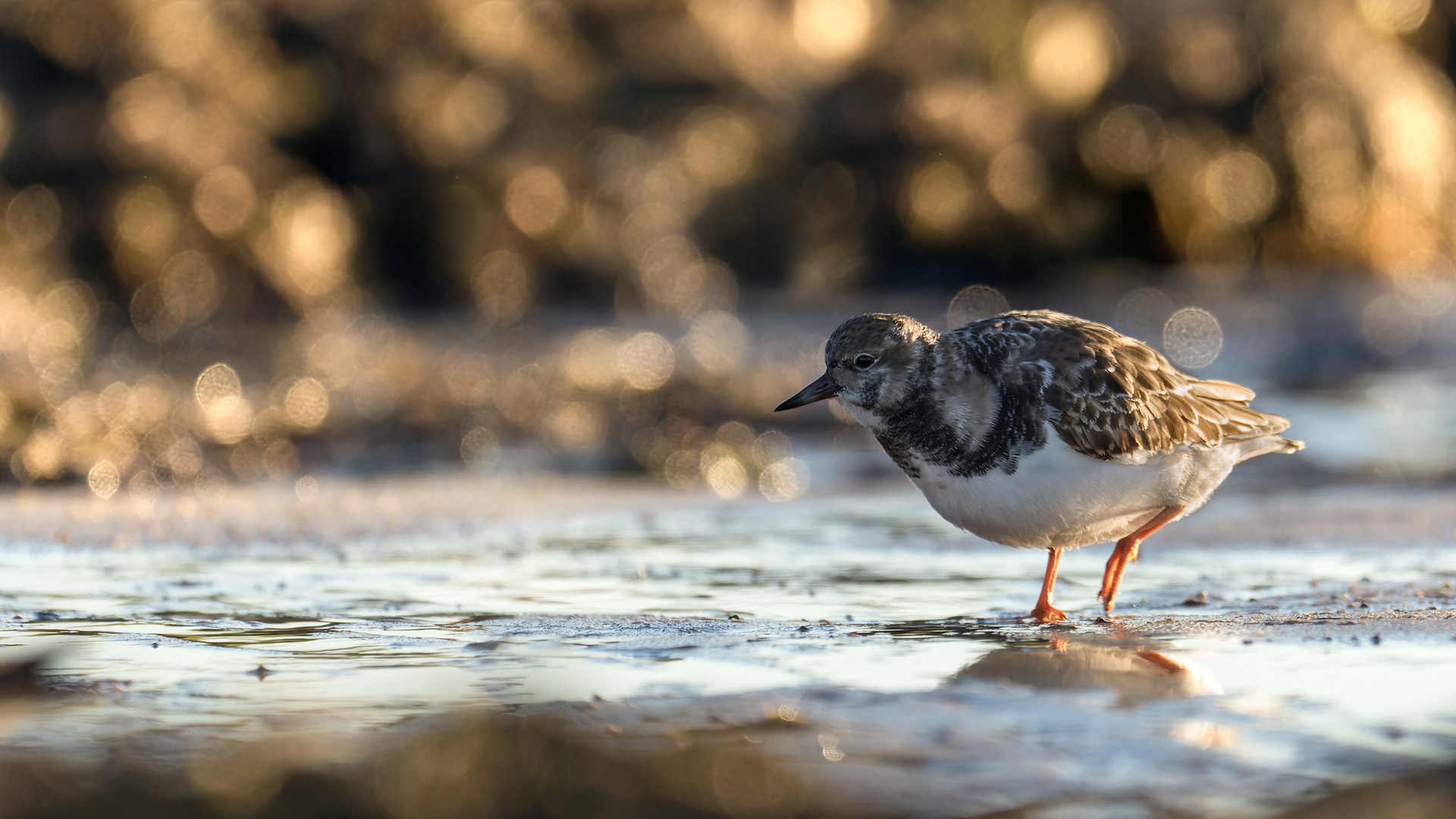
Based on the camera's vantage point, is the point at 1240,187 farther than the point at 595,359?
Yes

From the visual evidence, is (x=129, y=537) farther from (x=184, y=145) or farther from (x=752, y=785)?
(x=184, y=145)

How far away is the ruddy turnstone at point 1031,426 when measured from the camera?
4414 mm

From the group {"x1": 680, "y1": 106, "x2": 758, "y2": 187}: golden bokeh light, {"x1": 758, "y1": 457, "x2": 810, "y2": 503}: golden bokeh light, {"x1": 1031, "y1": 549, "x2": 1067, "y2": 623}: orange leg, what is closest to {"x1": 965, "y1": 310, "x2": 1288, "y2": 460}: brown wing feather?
{"x1": 1031, "y1": 549, "x2": 1067, "y2": 623}: orange leg

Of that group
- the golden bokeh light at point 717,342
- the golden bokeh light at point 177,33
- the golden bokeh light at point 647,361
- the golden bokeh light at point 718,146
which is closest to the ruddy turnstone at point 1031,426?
the golden bokeh light at point 647,361

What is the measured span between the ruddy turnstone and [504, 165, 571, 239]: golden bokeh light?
1151 cm

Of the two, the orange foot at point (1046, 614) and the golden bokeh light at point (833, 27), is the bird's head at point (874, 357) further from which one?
the golden bokeh light at point (833, 27)

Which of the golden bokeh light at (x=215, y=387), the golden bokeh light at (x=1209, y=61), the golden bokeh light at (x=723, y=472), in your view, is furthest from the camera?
the golden bokeh light at (x=1209, y=61)

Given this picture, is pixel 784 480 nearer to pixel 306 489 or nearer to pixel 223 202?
pixel 306 489

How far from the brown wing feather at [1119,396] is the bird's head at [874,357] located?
1.09ft

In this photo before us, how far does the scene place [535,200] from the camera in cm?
1593

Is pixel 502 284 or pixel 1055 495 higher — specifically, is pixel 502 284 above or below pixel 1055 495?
above

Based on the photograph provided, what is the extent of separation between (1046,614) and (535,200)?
12285 millimetres

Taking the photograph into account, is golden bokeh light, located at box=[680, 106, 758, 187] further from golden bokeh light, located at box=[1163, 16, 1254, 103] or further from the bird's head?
the bird's head

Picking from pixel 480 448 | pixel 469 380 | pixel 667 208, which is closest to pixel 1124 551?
pixel 480 448
